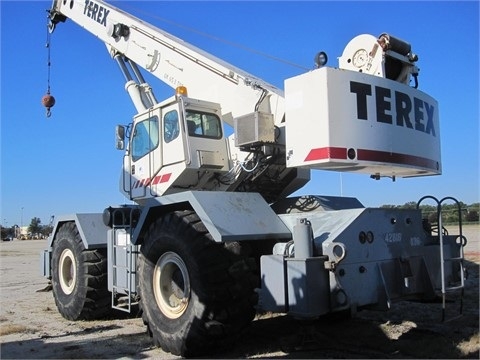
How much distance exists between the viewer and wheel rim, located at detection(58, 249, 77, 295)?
9672 millimetres

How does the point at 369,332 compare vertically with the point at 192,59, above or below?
below

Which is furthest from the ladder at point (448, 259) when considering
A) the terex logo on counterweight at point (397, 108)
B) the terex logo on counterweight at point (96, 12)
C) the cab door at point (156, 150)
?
the terex logo on counterweight at point (96, 12)

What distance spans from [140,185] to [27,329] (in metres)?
2.83

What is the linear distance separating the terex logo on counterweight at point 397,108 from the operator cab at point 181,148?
2.36 m

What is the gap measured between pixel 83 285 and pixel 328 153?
5151mm

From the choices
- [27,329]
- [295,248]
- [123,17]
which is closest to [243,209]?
[295,248]

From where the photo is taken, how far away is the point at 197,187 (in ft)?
25.5

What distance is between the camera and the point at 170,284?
6.76 m

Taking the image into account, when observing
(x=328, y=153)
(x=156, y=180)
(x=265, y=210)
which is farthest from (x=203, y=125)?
(x=328, y=153)

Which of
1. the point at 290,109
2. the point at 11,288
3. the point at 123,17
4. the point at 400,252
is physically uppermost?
the point at 123,17

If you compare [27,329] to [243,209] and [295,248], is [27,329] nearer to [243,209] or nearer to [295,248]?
[243,209]

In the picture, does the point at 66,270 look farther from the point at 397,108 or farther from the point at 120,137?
the point at 397,108

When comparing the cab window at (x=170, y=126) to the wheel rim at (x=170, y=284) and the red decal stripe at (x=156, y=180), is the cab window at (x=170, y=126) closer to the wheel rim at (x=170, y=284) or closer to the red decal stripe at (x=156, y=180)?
the red decal stripe at (x=156, y=180)

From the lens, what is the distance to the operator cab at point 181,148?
24.8 ft
